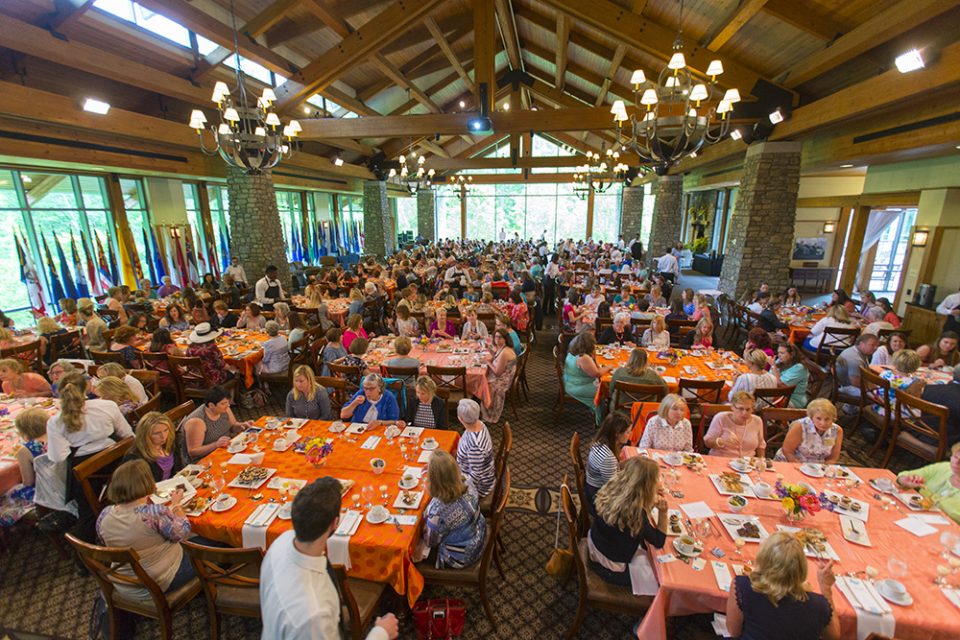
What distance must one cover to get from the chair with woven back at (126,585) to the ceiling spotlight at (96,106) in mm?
7299

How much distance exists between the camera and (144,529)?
2.49m

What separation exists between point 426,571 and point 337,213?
18.4m

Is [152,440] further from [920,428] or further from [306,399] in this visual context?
[920,428]

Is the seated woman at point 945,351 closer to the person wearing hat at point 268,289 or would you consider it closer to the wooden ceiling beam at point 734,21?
the wooden ceiling beam at point 734,21

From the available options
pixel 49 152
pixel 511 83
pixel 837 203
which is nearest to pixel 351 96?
pixel 511 83

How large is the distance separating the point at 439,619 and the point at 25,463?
3.40m

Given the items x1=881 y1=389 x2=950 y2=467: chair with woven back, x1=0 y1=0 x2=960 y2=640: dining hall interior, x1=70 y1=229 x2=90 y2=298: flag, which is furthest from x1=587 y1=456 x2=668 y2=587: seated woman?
x1=70 y1=229 x2=90 y2=298: flag

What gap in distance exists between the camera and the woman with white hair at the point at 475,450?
3.29 meters

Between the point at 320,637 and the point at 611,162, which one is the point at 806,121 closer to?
the point at 611,162

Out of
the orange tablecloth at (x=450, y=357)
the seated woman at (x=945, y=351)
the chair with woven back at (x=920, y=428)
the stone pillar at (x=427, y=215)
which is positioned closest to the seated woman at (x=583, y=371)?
the orange tablecloth at (x=450, y=357)

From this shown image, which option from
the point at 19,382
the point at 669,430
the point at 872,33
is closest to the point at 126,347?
the point at 19,382

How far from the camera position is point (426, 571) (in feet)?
9.04

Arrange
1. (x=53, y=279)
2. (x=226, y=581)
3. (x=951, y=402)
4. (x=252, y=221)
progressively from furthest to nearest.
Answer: (x=252, y=221), (x=53, y=279), (x=951, y=402), (x=226, y=581)

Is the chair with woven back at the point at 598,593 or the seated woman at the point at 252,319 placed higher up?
the seated woman at the point at 252,319
